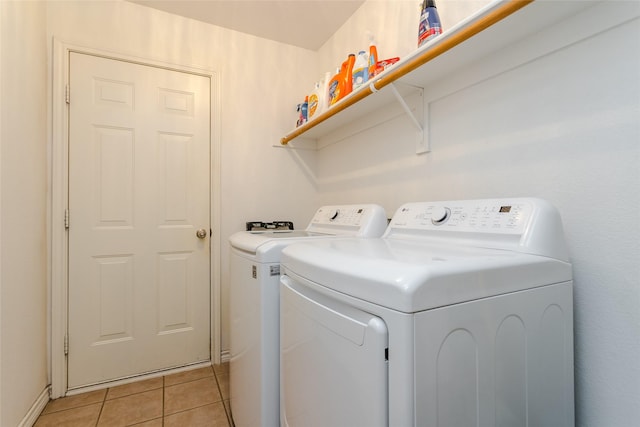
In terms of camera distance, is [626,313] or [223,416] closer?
[626,313]

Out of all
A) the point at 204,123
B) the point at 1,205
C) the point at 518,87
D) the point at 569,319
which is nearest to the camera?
the point at 569,319

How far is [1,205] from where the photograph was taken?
52.8 inches

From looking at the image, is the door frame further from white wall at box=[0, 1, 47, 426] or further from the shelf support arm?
the shelf support arm

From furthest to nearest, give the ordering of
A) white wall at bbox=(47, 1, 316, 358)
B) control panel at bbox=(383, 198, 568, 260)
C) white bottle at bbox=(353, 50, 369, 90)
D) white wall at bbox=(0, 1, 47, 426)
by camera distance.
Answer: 1. white wall at bbox=(47, 1, 316, 358)
2. white bottle at bbox=(353, 50, 369, 90)
3. white wall at bbox=(0, 1, 47, 426)
4. control panel at bbox=(383, 198, 568, 260)

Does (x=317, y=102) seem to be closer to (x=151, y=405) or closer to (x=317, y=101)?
(x=317, y=101)

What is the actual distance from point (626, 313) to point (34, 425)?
2582mm

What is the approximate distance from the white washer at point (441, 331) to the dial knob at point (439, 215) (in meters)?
0.13

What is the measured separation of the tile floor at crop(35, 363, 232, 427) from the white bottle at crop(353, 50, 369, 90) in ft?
6.30

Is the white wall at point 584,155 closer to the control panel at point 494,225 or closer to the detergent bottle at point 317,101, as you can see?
Result: the control panel at point 494,225

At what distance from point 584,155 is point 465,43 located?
535mm

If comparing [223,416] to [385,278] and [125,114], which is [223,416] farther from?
[125,114]

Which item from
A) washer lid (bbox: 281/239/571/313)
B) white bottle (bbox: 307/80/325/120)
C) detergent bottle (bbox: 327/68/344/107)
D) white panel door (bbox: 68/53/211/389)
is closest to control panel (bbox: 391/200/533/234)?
washer lid (bbox: 281/239/571/313)

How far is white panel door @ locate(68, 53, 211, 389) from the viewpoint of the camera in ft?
6.34

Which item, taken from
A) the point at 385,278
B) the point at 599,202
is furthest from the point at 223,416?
the point at 599,202
